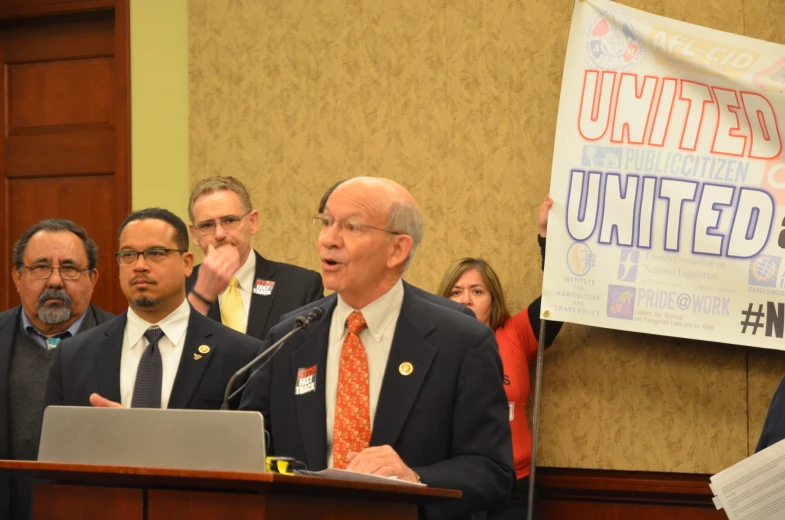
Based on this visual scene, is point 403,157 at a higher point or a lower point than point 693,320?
higher

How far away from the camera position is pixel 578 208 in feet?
14.8

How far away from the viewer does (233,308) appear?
3943 millimetres

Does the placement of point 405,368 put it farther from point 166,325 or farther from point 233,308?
point 233,308

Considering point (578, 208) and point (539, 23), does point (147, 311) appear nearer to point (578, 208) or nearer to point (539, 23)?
point (578, 208)

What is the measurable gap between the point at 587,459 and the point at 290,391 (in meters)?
2.60

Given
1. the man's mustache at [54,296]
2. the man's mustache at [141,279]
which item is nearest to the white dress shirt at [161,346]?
the man's mustache at [141,279]

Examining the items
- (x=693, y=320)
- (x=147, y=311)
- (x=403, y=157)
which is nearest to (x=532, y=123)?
(x=403, y=157)

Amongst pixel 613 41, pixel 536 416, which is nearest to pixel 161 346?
pixel 536 416

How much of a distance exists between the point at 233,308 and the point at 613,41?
2.00 metres

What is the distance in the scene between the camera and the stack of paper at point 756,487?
7.86 ft

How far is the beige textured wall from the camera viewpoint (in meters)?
4.75

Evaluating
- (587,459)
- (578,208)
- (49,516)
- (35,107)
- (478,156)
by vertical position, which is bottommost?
(587,459)

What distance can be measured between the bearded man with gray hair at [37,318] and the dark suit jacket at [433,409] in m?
1.26

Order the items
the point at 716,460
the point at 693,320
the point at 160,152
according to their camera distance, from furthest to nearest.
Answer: the point at 160,152 < the point at 716,460 < the point at 693,320
